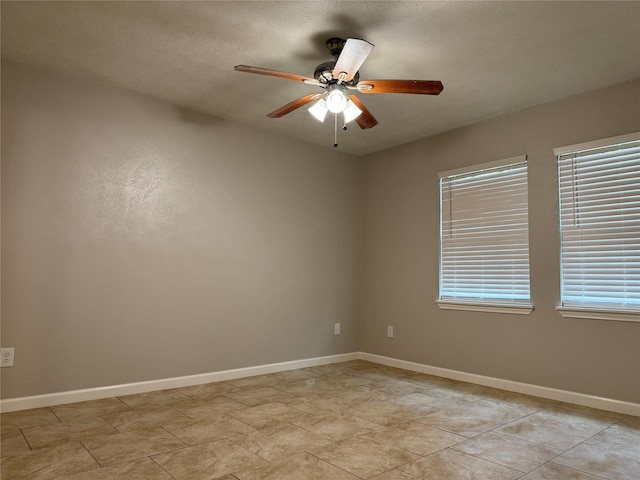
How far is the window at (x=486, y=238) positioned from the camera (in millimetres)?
3631

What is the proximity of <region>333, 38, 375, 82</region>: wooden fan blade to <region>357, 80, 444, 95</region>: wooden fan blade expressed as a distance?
4.8 inches

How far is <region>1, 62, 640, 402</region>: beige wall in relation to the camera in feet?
9.90

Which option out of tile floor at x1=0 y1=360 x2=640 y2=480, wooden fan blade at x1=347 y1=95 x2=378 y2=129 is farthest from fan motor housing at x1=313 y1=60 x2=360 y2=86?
tile floor at x1=0 y1=360 x2=640 y2=480

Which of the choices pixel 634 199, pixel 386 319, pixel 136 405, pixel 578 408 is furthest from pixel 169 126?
pixel 578 408

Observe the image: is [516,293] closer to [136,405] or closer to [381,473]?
[381,473]

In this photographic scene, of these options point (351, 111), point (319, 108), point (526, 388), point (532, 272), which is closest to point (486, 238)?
point (532, 272)

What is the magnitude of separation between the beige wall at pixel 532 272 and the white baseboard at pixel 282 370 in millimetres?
53

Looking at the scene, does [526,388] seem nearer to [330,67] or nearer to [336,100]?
[336,100]

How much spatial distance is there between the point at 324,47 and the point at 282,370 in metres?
2.92

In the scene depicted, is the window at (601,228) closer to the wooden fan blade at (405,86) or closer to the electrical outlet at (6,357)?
the wooden fan blade at (405,86)

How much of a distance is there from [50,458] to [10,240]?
150 cm

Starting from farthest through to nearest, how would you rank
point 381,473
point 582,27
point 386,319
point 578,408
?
1. point 386,319
2. point 578,408
3. point 582,27
4. point 381,473

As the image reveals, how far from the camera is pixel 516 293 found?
3.62 meters

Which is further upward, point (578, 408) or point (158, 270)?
point (158, 270)
